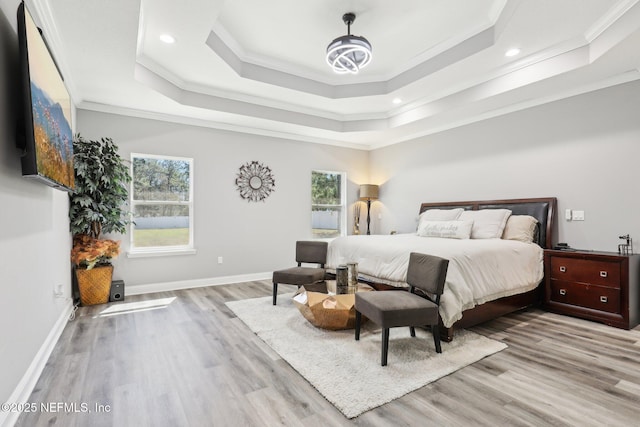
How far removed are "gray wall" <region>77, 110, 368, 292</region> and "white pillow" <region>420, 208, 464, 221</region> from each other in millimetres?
2180

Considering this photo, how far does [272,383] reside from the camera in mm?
2160

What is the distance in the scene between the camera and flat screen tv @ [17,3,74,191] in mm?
1697

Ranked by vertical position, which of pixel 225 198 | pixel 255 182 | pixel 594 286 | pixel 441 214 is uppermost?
pixel 255 182

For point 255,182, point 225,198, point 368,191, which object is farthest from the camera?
point 368,191

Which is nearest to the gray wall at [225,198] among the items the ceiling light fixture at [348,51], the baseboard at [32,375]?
the baseboard at [32,375]

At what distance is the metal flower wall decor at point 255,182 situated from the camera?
539 cm

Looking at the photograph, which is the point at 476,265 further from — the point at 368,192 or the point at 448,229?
the point at 368,192

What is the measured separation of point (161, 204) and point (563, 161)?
553 cm

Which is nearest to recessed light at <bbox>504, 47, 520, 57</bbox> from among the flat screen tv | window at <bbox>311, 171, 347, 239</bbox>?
window at <bbox>311, 171, 347, 239</bbox>

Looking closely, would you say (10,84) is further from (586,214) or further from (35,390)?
(586,214)

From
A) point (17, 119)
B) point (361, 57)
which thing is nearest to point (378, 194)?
point (361, 57)

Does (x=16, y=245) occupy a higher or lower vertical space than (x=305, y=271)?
higher

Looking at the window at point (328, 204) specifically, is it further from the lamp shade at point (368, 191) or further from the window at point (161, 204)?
the window at point (161, 204)

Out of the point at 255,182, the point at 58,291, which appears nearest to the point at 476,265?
the point at 255,182
